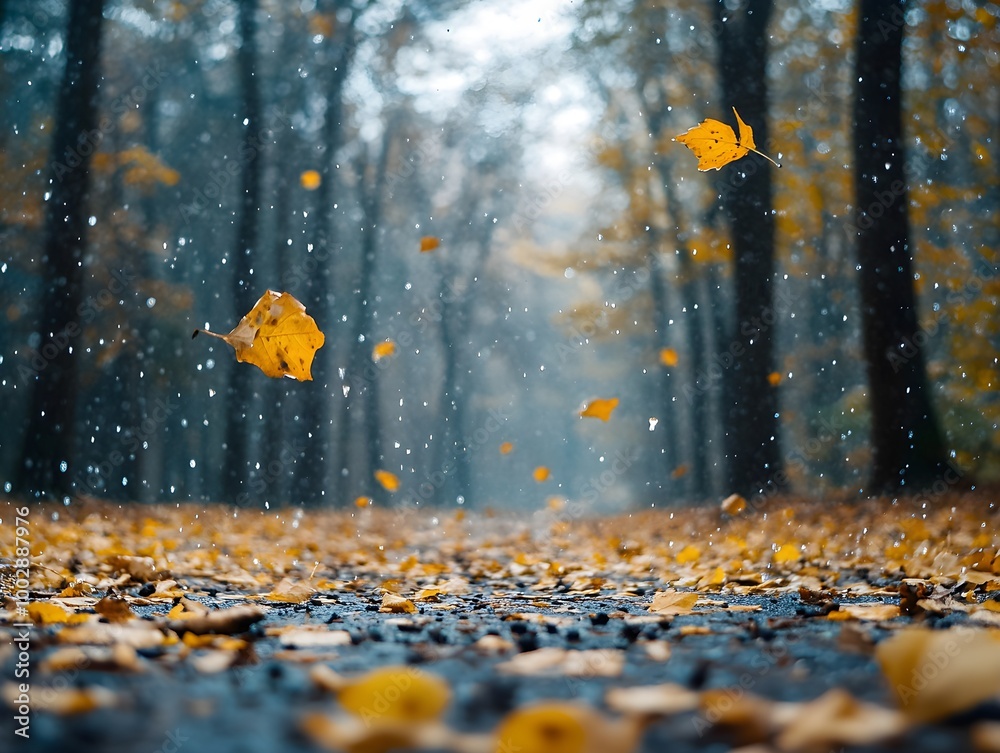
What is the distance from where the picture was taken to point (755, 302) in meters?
9.49

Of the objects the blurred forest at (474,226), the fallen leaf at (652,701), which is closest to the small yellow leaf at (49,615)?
the fallen leaf at (652,701)

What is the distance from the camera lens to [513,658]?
186 cm

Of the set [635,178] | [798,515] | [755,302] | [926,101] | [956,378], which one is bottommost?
[798,515]

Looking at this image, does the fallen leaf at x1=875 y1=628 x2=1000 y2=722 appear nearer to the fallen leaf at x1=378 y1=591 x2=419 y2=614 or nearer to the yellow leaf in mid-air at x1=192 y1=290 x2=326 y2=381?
the fallen leaf at x1=378 y1=591 x2=419 y2=614

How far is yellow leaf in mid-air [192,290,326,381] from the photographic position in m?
3.03

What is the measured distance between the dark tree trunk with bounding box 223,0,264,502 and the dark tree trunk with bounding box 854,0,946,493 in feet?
28.2

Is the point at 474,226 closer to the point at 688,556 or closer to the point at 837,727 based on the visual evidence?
the point at 688,556

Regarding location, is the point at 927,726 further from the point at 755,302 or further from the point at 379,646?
the point at 755,302

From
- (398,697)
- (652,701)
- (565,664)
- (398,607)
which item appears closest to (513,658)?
(565,664)

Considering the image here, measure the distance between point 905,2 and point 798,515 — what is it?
200 inches

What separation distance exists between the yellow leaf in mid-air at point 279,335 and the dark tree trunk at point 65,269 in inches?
272

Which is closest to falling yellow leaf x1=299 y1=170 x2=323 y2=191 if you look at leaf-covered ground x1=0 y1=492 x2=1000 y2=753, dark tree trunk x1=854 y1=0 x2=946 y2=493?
dark tree trunk x1=854 y1=0 x2=946 y2=493

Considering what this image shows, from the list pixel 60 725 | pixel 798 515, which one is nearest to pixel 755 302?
pixel 798 515

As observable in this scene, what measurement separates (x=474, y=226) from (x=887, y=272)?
17357mm
